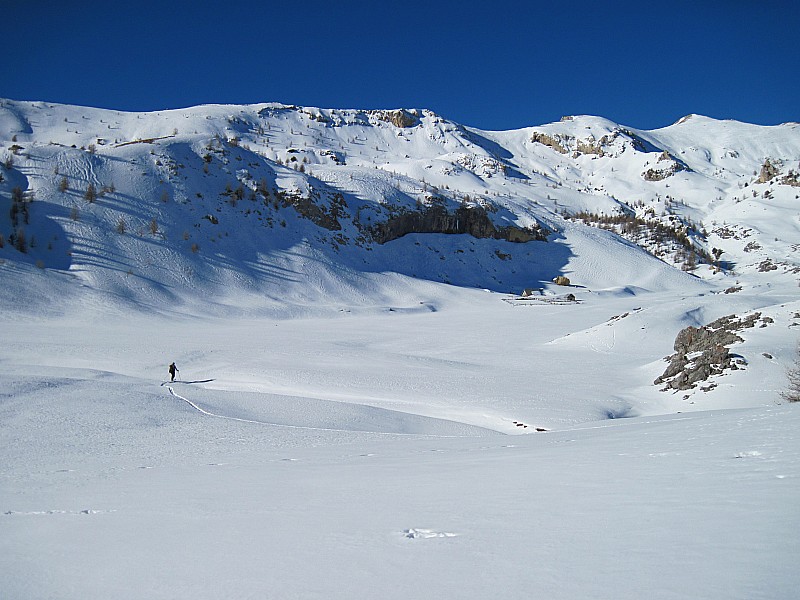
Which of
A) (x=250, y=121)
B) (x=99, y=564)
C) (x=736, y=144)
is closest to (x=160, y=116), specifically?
(x=250, y=121)

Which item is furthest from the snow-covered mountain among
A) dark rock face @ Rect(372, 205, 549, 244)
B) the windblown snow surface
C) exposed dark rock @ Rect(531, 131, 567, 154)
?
exposed dark rock @ Rect(531, 131, 567, 154)

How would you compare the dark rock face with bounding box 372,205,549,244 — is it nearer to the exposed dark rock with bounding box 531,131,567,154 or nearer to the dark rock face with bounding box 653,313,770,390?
the dark rock face with bounding box 653,313,770,390

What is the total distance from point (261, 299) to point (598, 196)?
2196 inches

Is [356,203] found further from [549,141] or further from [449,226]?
[549,141]

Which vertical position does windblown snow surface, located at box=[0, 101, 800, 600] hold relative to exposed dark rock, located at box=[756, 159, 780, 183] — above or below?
below

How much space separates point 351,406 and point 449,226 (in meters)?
43.4

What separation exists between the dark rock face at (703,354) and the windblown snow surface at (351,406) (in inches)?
15.1

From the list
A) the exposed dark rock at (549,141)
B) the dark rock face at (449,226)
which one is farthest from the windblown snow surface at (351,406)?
the exposed dark rock at (549,141)

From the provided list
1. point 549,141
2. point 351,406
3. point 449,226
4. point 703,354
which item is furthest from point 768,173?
point 351,406

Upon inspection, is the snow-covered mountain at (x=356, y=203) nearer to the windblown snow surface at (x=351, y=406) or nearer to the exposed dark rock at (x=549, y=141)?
the windblown snow surface at (x=351, y=406)

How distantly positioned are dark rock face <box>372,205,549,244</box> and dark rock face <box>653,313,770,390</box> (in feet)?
113

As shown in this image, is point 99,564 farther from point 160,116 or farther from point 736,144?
point 736,144

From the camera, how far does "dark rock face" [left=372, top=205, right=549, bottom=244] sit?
50625 millimetres

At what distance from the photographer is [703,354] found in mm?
15023
